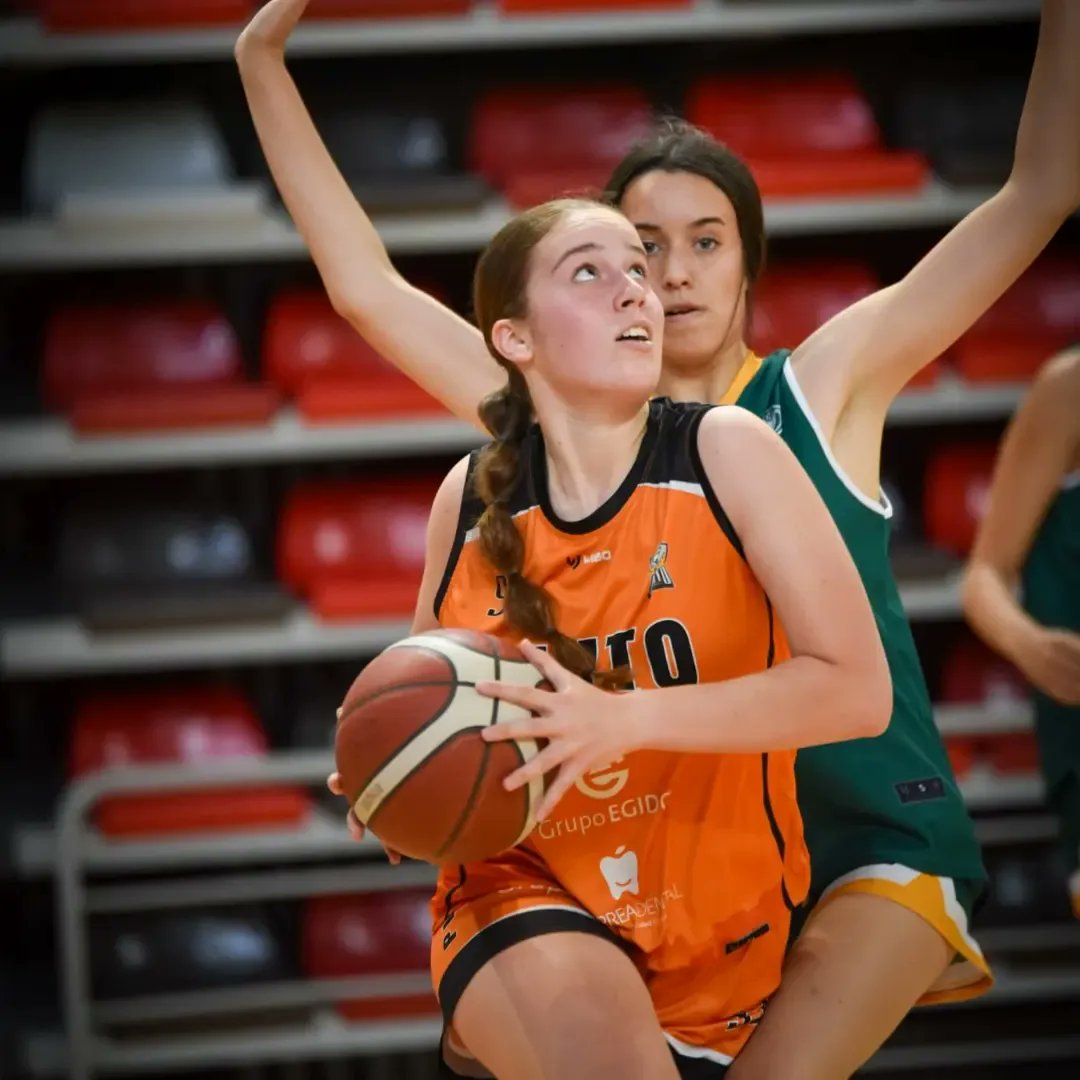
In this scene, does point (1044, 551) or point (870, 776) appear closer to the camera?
point (870, 776)

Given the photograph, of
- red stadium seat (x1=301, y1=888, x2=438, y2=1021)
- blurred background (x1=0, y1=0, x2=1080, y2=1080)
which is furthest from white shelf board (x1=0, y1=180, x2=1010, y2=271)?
red stadium seat (x1=301, y1=888, x2=438, y2=1021)

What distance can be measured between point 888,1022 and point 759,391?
34.9 inches

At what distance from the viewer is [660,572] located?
2158 millimetres

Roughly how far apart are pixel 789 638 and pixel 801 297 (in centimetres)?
253

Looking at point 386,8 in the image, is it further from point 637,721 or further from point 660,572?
point 637,721

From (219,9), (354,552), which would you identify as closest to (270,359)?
(354,552)

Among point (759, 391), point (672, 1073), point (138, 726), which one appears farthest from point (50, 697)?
point (672, 1073)

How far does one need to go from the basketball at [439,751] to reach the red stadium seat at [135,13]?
2.69m

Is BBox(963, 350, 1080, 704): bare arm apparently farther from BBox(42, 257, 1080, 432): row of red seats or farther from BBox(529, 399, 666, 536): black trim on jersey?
BBox(529, 399, 666, 536): black trim on jersey

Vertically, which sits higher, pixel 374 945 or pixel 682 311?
pixel 682 311

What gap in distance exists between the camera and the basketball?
1968 millimetres

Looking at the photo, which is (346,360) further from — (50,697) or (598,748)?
(598,748)

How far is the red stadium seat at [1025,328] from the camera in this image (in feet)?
14.6

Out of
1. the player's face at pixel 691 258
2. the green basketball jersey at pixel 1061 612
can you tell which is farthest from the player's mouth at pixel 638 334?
the green basketball jersey at pixel 1061 612
